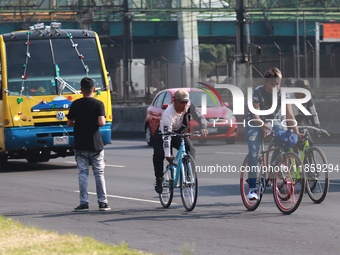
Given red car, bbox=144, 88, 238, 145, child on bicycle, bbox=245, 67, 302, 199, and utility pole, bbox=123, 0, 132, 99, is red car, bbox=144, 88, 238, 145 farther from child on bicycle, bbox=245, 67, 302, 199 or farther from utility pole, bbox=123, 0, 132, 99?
utility pole, bbox=123, 0, 132, 99

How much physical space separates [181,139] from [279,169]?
1413 mm

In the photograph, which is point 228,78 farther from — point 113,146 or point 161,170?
point 161,170

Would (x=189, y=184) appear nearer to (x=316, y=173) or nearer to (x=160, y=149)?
(x=160, y=149)

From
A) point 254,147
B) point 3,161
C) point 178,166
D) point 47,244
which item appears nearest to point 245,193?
point 254,147

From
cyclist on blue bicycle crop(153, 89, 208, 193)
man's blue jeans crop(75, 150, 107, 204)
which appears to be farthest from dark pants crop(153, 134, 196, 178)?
man's blue jeans crop(75, 150, 107, 204)

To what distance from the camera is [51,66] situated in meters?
21.9

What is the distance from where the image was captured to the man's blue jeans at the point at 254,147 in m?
12.9

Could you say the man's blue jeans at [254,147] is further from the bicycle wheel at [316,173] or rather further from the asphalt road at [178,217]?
the bicycle wheel at [316,173]

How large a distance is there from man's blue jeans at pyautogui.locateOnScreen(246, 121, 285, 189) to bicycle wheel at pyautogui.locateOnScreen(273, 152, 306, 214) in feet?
1.19

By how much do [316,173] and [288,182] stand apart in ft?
3.65

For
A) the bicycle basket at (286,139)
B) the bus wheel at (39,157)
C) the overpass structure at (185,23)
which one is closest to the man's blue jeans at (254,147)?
the bicycle basket at (286,139)

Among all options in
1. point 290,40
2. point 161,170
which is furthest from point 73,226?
point 290,40

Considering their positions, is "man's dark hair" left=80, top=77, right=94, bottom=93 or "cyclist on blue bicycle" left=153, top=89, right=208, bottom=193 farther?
"man's dark hair" left=80, top=77, right=94, bottom=93

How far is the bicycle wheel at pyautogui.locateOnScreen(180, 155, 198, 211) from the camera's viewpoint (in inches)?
506
